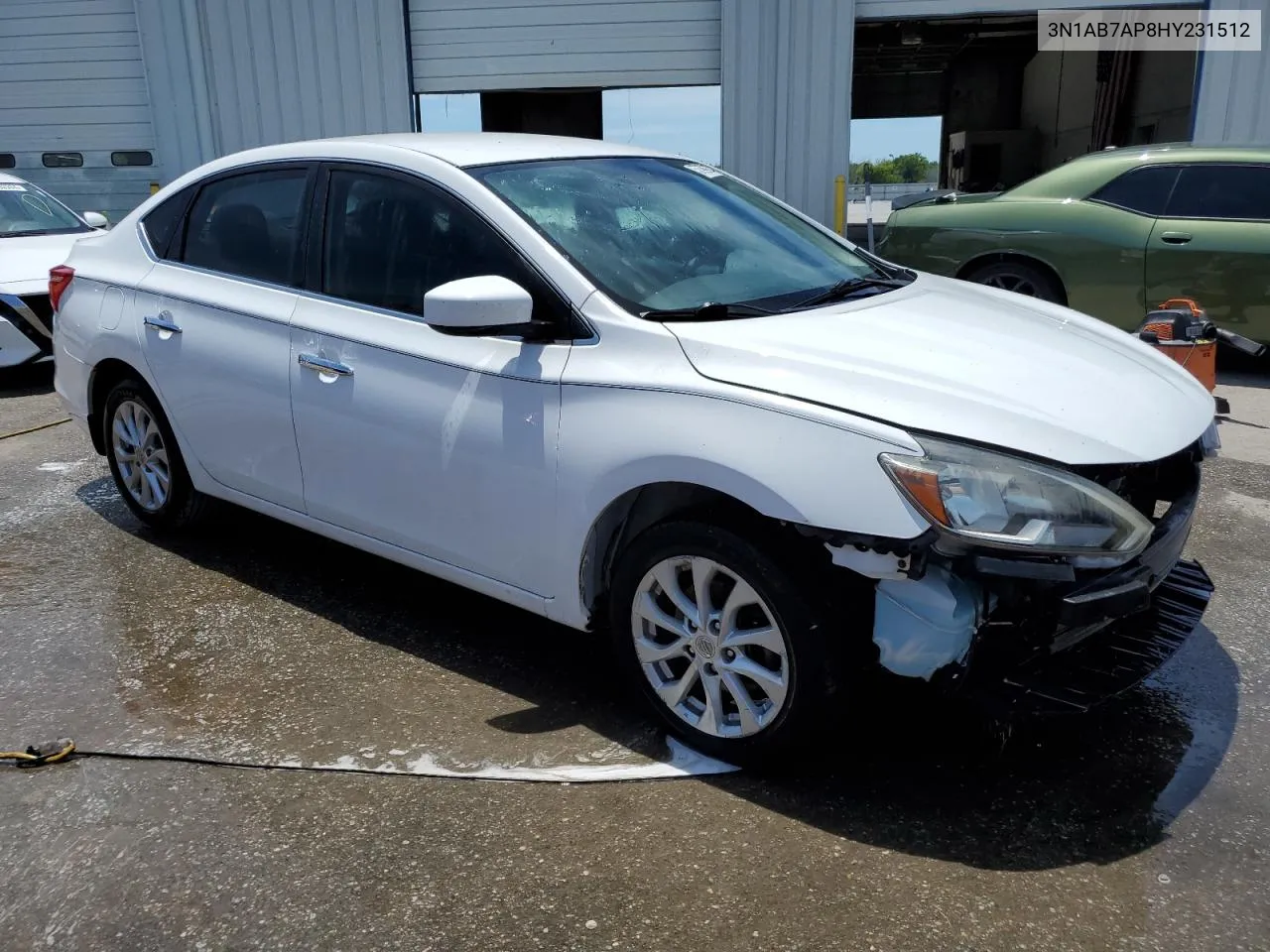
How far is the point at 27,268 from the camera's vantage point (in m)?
7.67

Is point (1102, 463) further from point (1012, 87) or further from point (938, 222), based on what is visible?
point (1012, 87)

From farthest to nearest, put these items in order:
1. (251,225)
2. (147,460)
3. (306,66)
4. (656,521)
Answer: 1. (306,66)
2. (147,460)
3. (251,225)
4. (656,521)

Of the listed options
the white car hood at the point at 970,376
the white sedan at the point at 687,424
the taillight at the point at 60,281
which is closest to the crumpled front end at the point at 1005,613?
the white sedan at the point at 687,424

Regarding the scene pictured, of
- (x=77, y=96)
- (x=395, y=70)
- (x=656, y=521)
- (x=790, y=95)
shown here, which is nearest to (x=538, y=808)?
(x=656, y=521)

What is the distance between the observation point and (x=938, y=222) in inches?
308

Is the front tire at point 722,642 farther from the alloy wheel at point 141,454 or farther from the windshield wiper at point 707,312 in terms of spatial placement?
Answer: the alloy wheel at point 141,454

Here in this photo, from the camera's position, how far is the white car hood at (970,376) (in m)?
2.50

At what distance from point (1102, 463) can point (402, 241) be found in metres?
2.19

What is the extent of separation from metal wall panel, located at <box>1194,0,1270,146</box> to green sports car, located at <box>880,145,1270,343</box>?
4004mm

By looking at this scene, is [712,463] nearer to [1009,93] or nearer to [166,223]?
[166,223]

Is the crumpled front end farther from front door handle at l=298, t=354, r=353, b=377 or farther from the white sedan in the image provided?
front door handle at l=298, t=354, r=353, b=377

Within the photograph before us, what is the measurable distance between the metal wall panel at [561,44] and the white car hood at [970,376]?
970 centimetres

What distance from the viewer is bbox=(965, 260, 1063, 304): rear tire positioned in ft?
24.5

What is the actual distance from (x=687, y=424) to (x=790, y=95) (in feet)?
32.8
